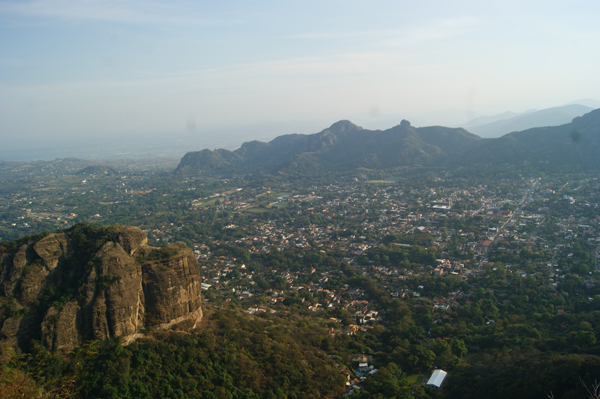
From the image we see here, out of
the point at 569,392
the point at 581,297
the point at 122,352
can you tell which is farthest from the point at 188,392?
the point at 581,297

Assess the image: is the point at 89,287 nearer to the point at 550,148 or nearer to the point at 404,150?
the point at 550,148

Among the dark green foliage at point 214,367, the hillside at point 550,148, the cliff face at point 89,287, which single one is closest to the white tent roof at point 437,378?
the dark green foliage at point 214,367

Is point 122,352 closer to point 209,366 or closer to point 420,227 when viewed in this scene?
point 209,366

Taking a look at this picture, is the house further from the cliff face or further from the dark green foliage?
the cliff face

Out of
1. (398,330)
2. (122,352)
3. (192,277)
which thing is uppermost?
(192,277)

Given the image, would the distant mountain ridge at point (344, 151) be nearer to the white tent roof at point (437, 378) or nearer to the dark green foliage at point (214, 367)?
the white tent roof at point (437, 378)

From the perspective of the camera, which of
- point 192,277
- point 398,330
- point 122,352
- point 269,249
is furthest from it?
point 269,249

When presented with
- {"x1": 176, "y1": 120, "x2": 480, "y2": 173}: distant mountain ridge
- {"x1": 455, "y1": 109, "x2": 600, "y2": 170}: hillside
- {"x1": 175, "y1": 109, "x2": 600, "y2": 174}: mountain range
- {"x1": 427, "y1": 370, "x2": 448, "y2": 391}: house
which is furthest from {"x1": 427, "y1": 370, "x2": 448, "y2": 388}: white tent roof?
{"x1": 176, "y1": 120, "x2": 480, "y2": 173}: distant mountain ridge

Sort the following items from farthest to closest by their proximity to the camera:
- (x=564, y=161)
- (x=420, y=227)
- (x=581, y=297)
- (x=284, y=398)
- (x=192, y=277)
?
(x=564, y=161) < (x=420, y=227) < (x=581, y=297) < (x=192, y=277) < (x=284, y=398)

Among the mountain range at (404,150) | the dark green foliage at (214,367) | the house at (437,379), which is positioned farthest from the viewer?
the mountain range at (404,150)
